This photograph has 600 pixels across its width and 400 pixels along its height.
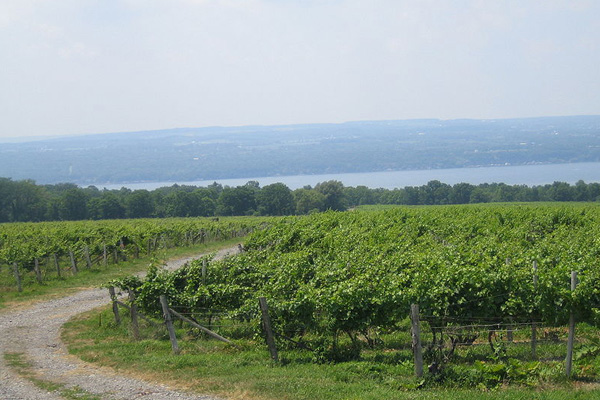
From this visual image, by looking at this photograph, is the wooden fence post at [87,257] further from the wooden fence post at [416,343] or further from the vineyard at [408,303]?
the wooden fence post at [416,343]

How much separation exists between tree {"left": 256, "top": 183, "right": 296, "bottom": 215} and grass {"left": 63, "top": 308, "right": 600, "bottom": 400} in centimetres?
7051

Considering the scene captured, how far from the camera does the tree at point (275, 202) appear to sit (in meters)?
84.8

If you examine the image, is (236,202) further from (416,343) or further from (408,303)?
(416,343)

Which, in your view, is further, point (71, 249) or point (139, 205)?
point (139, 205)

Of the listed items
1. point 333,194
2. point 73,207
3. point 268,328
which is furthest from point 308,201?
point 268,328

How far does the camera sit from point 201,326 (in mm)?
13055

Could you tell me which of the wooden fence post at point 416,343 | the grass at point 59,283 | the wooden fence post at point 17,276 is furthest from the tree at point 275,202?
the wooden fence post at point 416,343

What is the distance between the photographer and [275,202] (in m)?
84.5

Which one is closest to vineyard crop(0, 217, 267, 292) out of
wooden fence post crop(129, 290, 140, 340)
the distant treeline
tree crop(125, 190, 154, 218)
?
wooden fence post crop(129, 290, 140, 340)

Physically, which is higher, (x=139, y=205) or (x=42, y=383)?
(x=42, y=383)

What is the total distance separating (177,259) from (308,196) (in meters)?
55.7

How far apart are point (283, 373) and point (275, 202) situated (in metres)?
74.1

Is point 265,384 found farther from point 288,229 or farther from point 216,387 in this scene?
point 288,229

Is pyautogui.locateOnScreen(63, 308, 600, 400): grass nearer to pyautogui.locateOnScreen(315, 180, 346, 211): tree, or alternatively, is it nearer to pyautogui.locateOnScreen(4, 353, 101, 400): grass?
pyautogui.locateOnScreen(4, 353, 101, 400): grass
